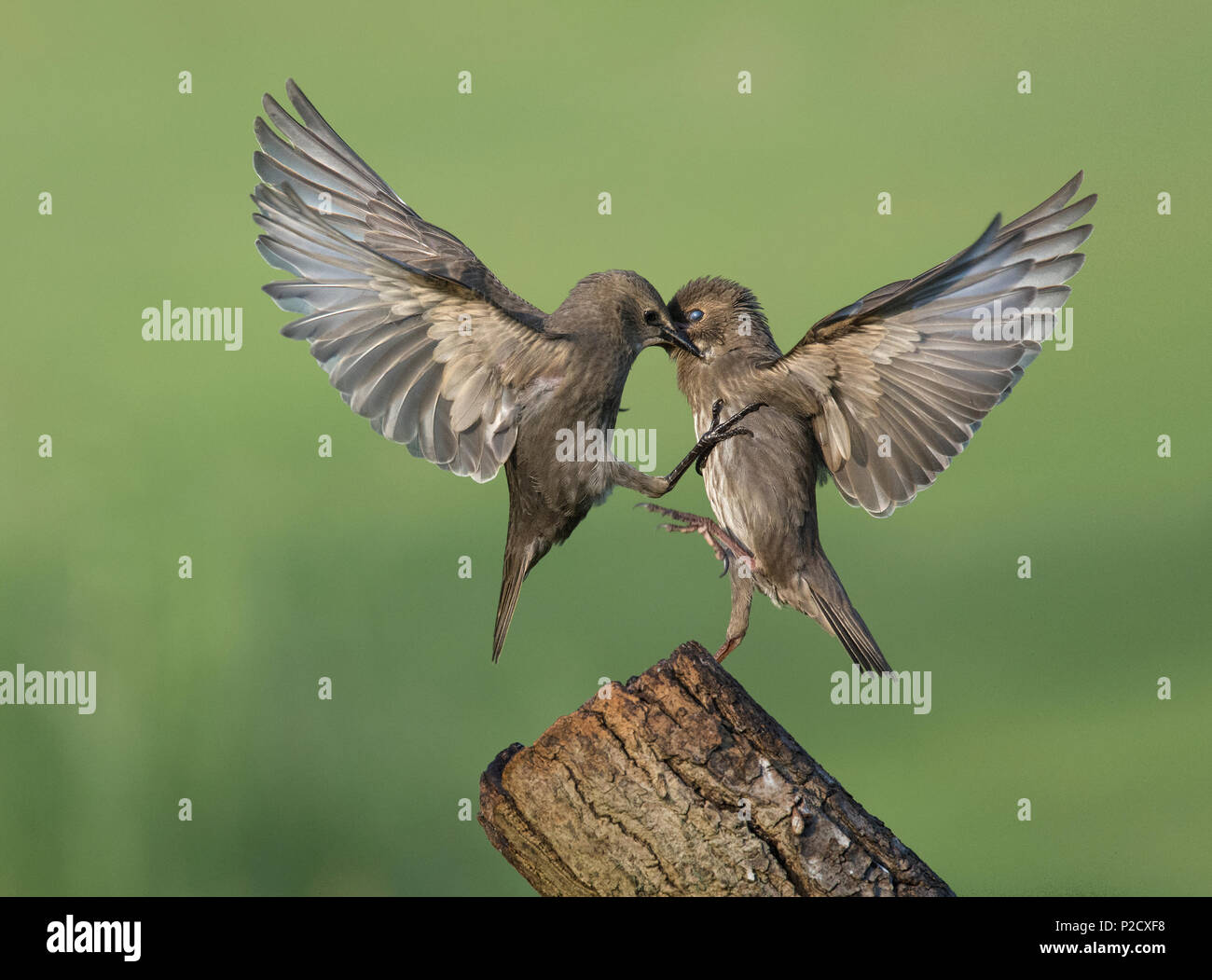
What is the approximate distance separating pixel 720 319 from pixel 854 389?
0.49 metres

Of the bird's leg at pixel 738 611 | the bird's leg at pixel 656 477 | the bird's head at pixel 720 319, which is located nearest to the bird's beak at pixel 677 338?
the bird's head at pixel 720 319

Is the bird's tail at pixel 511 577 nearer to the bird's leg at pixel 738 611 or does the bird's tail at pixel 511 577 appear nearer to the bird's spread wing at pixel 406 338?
the bird's spread wing at pixel 406 338

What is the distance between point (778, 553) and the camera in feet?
10.9

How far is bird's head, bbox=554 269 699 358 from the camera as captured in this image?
307cm

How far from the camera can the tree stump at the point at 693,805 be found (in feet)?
7.84

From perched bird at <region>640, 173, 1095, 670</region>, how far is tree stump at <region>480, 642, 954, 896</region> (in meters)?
0.74

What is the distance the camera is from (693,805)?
7.84 ft

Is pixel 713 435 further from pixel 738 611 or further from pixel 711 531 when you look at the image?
pixel 738 611

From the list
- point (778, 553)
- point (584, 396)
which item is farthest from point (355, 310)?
point (778, 553)

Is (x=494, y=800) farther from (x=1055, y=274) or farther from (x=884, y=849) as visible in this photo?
(x=1055, y=274)

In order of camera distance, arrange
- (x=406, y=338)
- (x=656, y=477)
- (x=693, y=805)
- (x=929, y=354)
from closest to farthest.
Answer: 1. (x=693, y=805)
2. (x=406, y=338)
3. (x=656, y=477)
4. (x=929, y=354)

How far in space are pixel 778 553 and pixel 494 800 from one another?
1147 millimetres

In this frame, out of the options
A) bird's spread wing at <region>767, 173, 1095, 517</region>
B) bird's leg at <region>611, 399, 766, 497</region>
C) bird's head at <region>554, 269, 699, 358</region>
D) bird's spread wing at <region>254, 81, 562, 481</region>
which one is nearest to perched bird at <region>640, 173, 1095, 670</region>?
bird's spread wing at <region>767, 173, 1095, 517</region>

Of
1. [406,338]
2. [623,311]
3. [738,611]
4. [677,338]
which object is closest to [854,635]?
[738,611]
